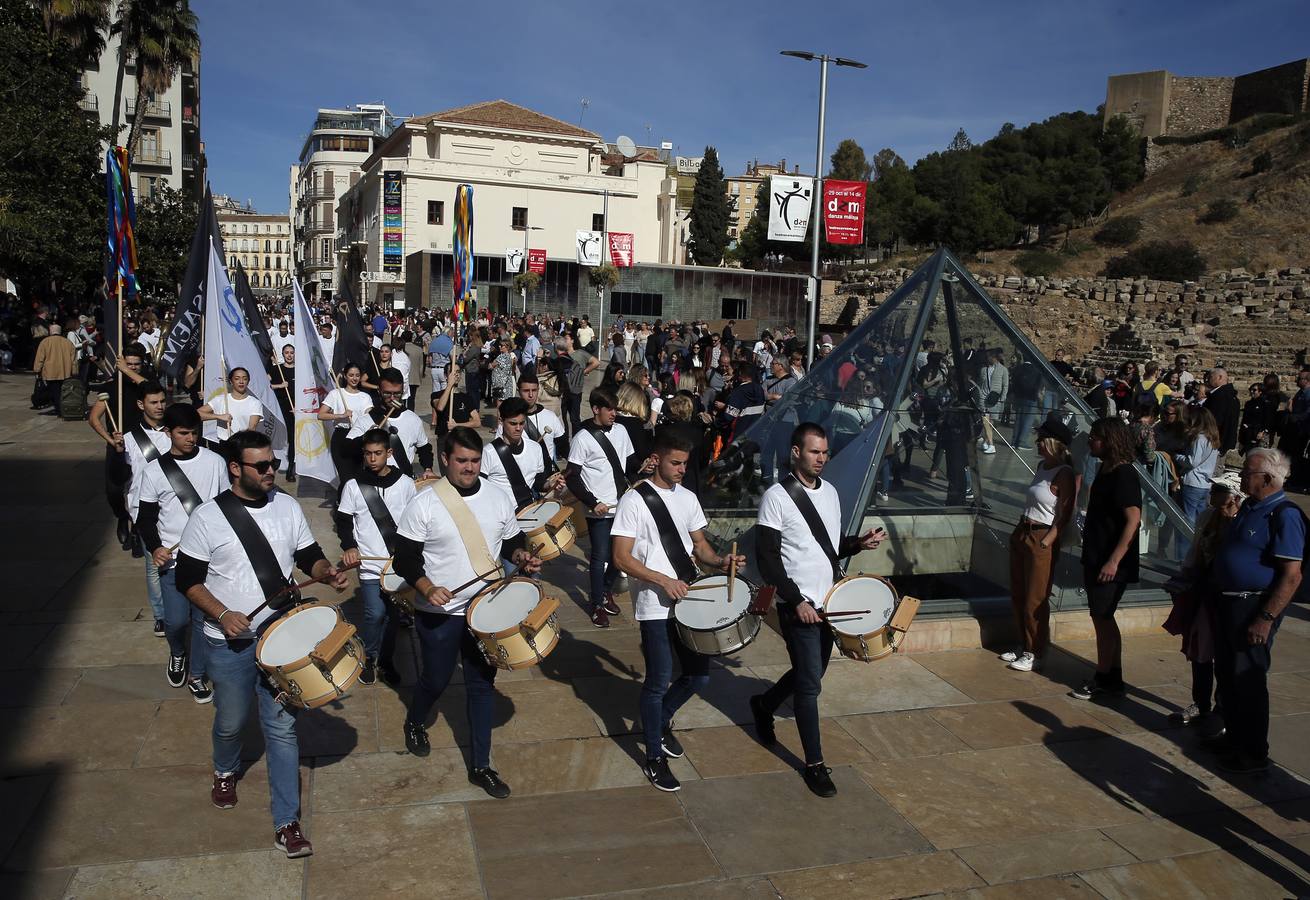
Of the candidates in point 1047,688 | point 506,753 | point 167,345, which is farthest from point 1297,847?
point 167,345

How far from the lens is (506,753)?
5.28 metres

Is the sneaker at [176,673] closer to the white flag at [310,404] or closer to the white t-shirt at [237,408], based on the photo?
the white t-shirt at [237,408]

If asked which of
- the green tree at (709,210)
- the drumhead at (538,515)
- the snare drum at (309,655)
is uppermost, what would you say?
the green tree at (709,210)

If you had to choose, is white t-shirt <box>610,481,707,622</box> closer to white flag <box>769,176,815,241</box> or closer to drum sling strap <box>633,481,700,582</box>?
drum sling strap <box>633,481,700,582</box>

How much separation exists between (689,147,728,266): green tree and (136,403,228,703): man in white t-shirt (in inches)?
3031

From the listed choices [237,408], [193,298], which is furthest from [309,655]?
[193,298]

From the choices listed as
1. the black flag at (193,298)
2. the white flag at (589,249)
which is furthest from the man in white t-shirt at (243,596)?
the white flag at (589,249)

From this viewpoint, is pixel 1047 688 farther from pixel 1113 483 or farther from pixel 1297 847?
pixel 1297 847

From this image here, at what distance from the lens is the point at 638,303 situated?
45406 millimetres

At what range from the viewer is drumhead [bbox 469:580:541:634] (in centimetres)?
451

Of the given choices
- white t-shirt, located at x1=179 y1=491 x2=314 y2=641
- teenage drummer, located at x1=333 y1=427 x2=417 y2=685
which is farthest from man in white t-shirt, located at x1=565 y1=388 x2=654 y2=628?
white t-shirt, located at x1=179 y1=491 x2=314 y2=641

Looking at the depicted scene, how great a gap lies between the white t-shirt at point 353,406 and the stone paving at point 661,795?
2262mm

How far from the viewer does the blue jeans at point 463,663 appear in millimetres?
4680

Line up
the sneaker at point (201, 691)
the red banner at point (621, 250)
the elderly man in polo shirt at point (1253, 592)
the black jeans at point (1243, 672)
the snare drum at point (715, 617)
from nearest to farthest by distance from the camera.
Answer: the snare drum at point (715, 617) → the elderly man in polo shirt at point (1253, 592) → the black jeans at point (1243, 672) → the sneaker at point (201, 691) → the red banner at point (621, 250)
